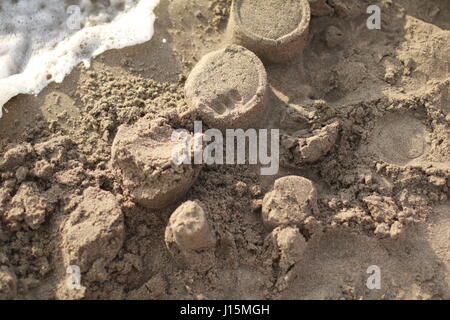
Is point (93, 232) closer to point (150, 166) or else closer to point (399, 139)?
point (150, 166)

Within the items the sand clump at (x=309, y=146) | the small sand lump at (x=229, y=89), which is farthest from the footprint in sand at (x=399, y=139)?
the small sand lump at (x=229, y=89)

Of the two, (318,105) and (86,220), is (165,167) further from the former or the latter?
(318,105)

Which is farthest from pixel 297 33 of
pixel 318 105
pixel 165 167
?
pixel 165 167

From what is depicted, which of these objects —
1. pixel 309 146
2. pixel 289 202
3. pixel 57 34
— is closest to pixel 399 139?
pixel 309 146

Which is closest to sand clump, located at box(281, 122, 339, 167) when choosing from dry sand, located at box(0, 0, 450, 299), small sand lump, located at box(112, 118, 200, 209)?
dry sand, located at box(0, 0, 450, 299)

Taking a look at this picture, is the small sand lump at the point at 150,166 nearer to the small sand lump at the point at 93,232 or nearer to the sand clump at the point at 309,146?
the small sand lump at the point at 93,232
